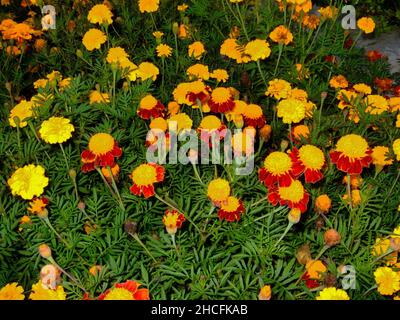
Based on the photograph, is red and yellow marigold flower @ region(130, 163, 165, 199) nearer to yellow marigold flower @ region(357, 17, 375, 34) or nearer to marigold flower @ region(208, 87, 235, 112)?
marigold flower @ region(208, 87, 235, 112)

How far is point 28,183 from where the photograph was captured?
1.46 meters

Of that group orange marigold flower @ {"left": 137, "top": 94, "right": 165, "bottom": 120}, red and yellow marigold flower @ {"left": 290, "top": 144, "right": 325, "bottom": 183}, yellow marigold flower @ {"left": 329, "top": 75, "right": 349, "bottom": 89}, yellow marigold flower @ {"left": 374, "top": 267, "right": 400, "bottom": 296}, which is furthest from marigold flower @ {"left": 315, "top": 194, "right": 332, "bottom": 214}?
yellow marigold flower @ {"left": 329, "top": 75, "right": 349, "bottom": 89}

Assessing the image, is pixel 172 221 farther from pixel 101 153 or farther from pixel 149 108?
pixel 149 108

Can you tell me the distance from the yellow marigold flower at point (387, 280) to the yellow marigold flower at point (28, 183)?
1.00 meters

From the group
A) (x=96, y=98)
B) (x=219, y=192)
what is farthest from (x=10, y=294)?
(x=96, y=98)

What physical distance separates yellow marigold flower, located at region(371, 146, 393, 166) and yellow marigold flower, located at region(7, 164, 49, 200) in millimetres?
1109

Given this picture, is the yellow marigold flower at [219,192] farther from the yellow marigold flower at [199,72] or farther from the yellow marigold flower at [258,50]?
the yellow marigold flower at [258,50]

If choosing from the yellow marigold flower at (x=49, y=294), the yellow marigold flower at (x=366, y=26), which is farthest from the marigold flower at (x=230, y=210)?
the yellow marigold flower at (x=366, y=26)

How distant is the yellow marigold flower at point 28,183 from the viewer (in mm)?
1437

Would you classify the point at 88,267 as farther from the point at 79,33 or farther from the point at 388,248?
the point at 79,33

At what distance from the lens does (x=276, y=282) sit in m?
1.42

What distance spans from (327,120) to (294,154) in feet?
1.31

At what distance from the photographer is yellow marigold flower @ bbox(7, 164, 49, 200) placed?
144 cm

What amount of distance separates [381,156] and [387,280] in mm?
527
